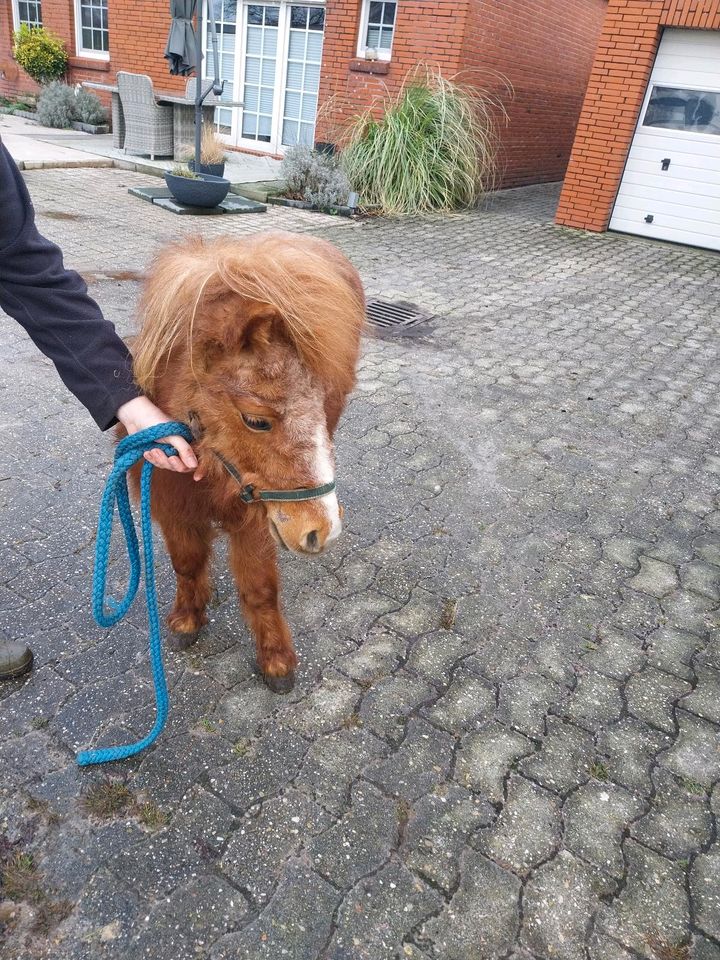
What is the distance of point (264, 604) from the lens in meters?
2.29

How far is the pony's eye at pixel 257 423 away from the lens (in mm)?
1536

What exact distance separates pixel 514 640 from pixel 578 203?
31.2ft

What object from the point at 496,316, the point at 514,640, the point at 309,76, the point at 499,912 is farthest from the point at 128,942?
the point at 309,76

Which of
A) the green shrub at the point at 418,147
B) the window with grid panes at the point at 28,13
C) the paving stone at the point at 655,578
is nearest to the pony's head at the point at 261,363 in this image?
the paving stone at the point at 655,578

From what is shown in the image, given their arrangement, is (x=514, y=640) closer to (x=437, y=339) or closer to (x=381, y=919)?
(x=381, y=919)

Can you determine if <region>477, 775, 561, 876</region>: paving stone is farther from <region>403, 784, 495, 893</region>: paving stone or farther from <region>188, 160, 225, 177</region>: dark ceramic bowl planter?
<region>188, 160, 225, 177</region>: dark ceramic bowl planter

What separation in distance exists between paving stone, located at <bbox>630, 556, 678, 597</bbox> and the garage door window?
343 inches

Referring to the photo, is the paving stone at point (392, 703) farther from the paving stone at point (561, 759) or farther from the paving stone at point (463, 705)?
the paving stone at point (561, 759)

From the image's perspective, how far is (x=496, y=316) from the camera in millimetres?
6469

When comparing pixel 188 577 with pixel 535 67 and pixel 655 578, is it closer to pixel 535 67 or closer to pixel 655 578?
pixel 655 578

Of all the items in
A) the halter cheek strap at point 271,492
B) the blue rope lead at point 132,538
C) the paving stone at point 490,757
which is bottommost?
the paving stone at point 490,757

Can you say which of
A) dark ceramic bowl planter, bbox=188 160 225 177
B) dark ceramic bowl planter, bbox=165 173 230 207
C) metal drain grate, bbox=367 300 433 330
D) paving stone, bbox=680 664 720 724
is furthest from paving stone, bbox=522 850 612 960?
dark ceramic bowl planter, bbox=188 160 225 177

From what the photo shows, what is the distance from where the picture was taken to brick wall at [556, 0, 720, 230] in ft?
28.7

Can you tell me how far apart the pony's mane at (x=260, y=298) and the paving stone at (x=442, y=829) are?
131 cm
